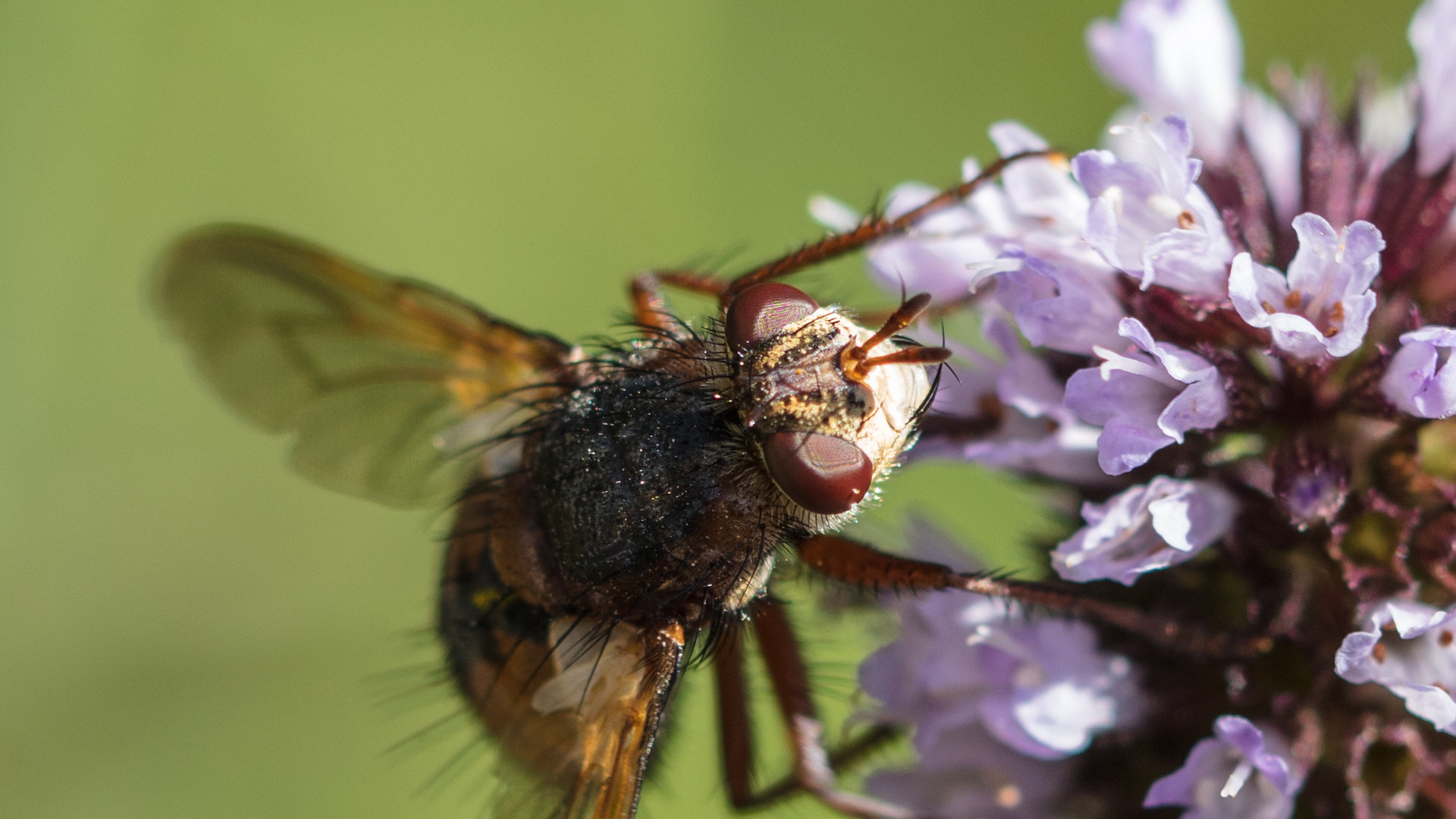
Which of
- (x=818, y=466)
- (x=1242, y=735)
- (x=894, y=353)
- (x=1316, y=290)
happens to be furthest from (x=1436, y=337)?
(x=818, y=466)

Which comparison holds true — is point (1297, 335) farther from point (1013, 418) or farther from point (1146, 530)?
point (1013, 418)

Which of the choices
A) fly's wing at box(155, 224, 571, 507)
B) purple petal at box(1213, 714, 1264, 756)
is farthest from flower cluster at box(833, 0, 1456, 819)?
fly's wing at box(155, 224, 571, 507)

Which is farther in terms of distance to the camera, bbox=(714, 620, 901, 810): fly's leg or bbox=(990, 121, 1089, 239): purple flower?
bbox=(714, 620, 901, 810): fly's leg

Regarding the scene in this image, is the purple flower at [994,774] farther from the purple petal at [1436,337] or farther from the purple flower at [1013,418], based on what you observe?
the purple petal at [1436,337]

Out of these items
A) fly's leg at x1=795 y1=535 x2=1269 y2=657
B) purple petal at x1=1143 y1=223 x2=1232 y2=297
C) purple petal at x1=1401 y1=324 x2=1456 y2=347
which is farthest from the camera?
fly's leg at x1=795 y1=535 x2=1269 y2=657

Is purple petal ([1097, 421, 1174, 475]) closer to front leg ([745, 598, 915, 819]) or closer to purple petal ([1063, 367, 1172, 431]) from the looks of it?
purple petal ([1063, 367, 1172, 431])

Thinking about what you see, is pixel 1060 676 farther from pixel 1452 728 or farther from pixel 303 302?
pixel 303 302

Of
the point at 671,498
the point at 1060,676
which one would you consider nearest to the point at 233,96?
the point at 671,498
